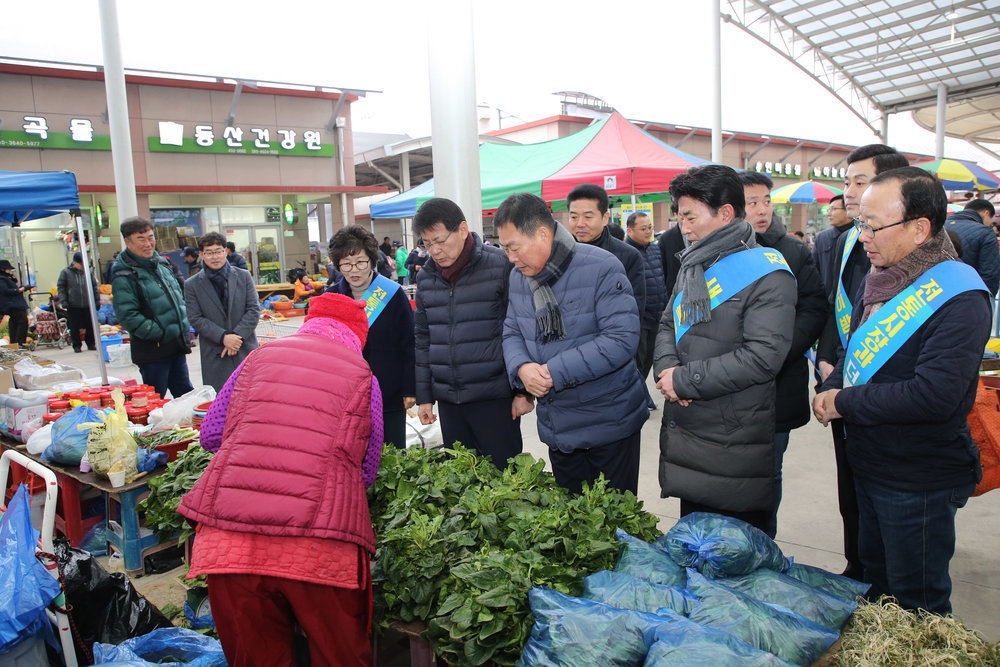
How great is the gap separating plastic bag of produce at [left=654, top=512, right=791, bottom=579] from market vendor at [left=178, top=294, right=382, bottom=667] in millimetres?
945

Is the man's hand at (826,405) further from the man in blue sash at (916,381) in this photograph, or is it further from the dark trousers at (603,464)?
the dark trousers at (603,464)

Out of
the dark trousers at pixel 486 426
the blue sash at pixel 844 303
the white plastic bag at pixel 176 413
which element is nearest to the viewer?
the blue sash at pixel 844 303

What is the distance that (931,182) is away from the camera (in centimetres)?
194

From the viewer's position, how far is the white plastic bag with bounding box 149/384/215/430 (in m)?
3.92

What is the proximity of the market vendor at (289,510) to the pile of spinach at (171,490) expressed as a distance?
1.44 m

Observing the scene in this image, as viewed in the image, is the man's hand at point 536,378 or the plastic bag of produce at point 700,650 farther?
the man's hand at point 536,378

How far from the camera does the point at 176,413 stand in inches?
155

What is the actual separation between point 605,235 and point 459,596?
3.18 metres

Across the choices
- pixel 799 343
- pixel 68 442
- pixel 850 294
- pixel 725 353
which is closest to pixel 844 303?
pixel 850 294

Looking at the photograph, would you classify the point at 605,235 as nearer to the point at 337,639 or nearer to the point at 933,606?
the point at 933,606

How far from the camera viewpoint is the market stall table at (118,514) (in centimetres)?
329

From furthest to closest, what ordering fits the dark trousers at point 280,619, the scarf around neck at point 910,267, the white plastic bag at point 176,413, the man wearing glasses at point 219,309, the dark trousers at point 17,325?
the dark trousers at point 17,325 → the man wearing glasses at point 219,309 → the white plastic bag at point 176,413 → the scarf around neck at point 910,267 → the dark trousers at point 280,619

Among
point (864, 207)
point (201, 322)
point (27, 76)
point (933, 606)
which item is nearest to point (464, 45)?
point (201, 322)

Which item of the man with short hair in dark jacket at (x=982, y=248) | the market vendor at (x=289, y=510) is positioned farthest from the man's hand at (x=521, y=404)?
the man with short hair in dark jacket at (x=982, y=248)
